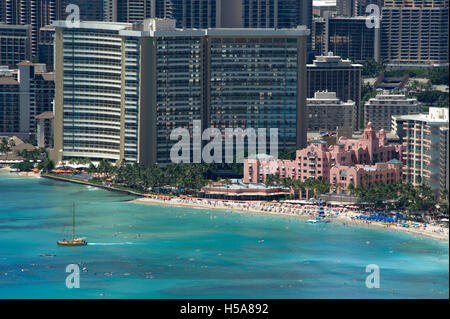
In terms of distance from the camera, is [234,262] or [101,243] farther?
[101,243]

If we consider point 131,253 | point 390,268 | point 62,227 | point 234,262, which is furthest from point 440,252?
point 62,227
